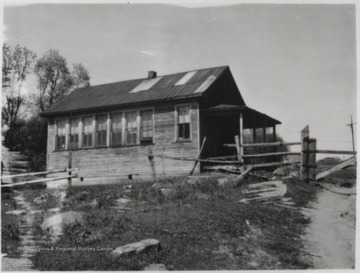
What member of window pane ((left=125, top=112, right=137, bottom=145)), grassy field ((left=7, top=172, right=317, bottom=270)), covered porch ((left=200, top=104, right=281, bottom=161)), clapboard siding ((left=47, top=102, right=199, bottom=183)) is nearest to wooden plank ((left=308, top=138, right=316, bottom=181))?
grassy field ((left=7, top=172, right=317, bottom=270))

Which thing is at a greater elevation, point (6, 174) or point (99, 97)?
point (99, 97)

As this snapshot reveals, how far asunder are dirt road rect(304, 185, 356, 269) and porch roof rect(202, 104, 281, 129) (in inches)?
272

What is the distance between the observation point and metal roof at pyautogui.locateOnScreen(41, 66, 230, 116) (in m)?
17.8

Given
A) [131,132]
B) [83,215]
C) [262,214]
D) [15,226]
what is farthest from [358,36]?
[131,132]

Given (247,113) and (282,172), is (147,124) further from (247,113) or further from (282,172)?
(282,172)

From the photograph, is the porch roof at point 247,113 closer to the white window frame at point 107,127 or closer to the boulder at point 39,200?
the white window frame at point 107,127

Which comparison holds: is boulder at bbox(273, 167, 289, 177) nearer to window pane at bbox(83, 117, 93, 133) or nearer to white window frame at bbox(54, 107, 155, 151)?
white window frame at bbox(54, 107, 155, 151)

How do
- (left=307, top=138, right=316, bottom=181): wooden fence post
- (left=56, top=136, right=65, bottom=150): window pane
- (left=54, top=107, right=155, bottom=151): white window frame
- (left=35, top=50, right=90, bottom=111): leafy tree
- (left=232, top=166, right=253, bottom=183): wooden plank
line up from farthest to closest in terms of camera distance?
(left=35, top=50, right=90, bottom=111): leafy tree → (left=56, top=136, right=65, bottom=150): window pane → (left=54, top=107, right=155, bottom=151): white window frame → (left=232, top=166, right=253, bottom=183): wooden plank → (left=307, top=138, right=316, bottom=181): wooden fence post

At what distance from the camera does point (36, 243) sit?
8227 mm

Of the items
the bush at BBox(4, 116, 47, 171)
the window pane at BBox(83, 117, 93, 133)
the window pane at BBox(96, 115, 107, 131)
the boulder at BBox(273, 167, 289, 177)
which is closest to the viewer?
the boulder at BBox(273, 167, 289, 177)

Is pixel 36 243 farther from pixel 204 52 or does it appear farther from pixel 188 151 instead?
pixel 188 151

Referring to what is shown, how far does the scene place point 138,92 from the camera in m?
19.7

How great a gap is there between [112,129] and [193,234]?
12.3 meters

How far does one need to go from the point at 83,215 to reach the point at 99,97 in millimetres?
12447
